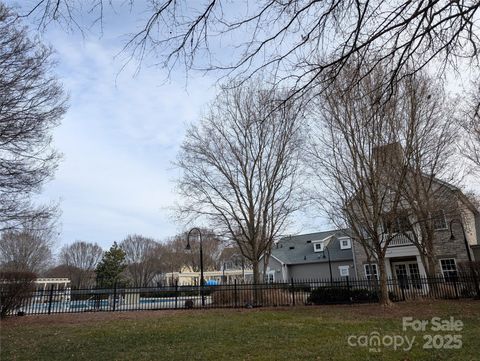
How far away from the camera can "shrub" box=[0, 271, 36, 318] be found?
45.0 ft

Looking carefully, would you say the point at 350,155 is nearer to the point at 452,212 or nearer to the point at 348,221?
the point at 348,221

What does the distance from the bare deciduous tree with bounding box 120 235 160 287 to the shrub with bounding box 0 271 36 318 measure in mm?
57414

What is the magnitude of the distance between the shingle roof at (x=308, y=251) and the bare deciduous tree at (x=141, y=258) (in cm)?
3739

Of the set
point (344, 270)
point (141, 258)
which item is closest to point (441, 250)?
point (344, 270)

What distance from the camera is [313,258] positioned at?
1517 inches

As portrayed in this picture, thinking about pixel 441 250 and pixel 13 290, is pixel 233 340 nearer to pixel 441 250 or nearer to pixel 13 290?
pixel 13 290

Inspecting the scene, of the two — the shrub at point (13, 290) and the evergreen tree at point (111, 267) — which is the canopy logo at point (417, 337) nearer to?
the shrub at point (13, 290)

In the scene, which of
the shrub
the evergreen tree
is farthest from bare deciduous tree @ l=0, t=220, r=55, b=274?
the shrub

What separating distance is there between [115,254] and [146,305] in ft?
96.5

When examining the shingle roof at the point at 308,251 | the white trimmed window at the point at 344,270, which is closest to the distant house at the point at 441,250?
the white trimmed window at the point at 344,270

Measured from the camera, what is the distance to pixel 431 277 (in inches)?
699

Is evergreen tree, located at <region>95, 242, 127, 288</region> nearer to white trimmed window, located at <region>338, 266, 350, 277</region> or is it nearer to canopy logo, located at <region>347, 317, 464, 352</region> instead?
white trimmed window, located at <region>338, 266, 350, 277</region>

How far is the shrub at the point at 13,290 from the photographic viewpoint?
1373 cm

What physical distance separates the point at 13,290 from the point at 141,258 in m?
64.0
